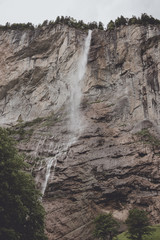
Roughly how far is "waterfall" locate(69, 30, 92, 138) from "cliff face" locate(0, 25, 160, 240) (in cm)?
57

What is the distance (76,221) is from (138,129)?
14.9m

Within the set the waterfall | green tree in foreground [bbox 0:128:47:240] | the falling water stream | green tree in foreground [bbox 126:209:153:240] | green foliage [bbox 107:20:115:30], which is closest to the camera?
green tree in foreground [bbox 0:128:47:240]

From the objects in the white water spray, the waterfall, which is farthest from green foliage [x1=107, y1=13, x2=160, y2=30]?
the white water spray

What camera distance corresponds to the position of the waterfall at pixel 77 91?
3663 centimetres

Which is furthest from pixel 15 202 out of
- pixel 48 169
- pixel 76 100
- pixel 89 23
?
pixel 89 23

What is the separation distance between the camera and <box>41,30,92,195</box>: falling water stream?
103 feet

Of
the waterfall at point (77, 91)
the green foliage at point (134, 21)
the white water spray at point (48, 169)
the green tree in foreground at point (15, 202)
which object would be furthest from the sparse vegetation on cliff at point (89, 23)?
the green tree in foreground at point (15, 202)

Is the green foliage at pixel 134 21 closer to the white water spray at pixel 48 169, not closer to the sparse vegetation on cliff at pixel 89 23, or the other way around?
the sparse vegetation on cliff at pixel 89 23

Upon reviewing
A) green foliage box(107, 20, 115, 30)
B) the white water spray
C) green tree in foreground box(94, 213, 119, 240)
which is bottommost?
green tree in foreground box(94, 213, 119, 240)

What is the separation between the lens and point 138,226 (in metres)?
19.3

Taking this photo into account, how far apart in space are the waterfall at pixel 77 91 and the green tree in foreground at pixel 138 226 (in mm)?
16808

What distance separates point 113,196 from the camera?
86.7 feet

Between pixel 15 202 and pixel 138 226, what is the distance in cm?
1063

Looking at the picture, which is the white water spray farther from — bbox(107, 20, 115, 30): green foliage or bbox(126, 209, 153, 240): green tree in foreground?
bbox(107, 20, 115, 30): green foliage
